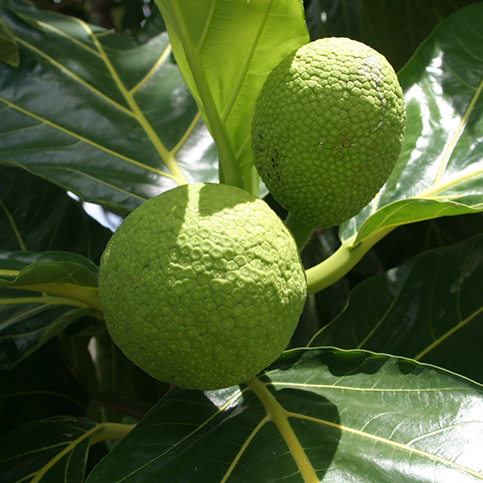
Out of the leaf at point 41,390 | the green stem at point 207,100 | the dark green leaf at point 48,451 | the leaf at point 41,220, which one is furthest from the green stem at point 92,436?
the green stem at point 207,100

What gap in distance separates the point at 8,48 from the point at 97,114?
20 cm

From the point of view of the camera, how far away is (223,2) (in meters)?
0.73

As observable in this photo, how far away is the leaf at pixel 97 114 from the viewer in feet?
3.33

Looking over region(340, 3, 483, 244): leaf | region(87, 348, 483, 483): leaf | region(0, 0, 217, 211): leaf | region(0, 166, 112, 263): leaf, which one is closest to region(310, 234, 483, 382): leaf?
region(340, 3, 483, 244): leaf

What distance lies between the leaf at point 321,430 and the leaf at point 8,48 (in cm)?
69

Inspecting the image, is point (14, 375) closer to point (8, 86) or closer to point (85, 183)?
point (85, 183)

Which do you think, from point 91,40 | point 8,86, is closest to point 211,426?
point 8,86

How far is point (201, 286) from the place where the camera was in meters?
0.62

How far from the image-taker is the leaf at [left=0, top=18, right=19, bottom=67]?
1044 millimetres

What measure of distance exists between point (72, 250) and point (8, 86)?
0.32 metres

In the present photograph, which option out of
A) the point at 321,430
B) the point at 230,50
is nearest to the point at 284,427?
the point at 321,430

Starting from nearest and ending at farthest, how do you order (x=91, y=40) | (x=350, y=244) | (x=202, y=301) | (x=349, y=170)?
1. (x=202, y=301)
2. (x=349, y=170)
3. (x=350, y=244)
4. (x=91, y=40)

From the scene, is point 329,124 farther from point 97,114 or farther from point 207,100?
point 97,114

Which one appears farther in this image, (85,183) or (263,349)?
(85,183)
